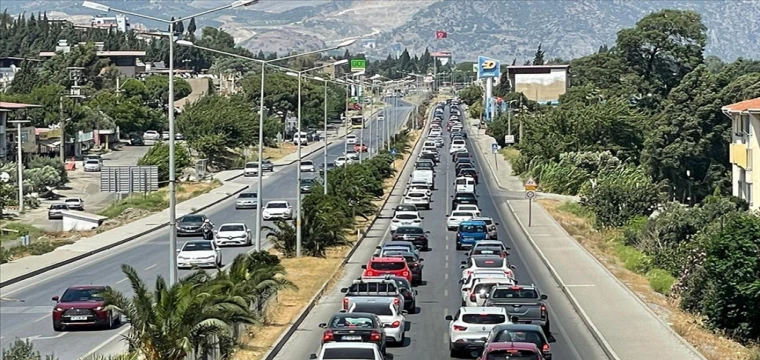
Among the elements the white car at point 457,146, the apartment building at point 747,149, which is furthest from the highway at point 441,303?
the white car at point 457,146

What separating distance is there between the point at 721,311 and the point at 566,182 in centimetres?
5116

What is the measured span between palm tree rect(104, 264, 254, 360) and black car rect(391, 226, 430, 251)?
26.9 metres

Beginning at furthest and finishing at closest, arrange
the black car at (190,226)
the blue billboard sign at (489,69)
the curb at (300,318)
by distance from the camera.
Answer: the blue billboard sign at (489,69) → the black car at (190,226) → the curb at (300,318)

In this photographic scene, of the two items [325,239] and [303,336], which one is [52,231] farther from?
[303,336]

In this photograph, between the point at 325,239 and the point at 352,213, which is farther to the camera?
the point at 352,213

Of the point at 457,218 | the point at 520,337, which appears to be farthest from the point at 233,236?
the point at 520,337

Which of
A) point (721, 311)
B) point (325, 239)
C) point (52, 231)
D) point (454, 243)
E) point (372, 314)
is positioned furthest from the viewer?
point (52, 231)

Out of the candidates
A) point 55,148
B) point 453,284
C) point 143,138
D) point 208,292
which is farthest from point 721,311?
point 143,138

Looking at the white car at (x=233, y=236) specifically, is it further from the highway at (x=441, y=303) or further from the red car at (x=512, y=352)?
the red car at (x=512, y=352)

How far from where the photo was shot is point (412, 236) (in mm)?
49438

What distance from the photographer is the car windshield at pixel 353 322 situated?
953 inches

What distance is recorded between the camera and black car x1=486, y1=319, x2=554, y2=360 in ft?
74.7

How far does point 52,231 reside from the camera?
61.8 meters

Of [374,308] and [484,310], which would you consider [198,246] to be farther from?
[484,310]
